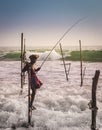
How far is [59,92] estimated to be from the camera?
1084 centimetres

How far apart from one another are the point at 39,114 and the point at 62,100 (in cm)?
206

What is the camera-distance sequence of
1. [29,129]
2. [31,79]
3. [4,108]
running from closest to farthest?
[29,129] < [31,79] < [4,108]

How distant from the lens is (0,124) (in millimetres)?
6141

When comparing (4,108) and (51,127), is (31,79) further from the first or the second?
(4,108)

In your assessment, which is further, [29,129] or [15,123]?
[15,123]

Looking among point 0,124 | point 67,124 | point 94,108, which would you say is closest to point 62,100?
point 67,124

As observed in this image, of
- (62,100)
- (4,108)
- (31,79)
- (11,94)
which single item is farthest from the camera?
(11,94)

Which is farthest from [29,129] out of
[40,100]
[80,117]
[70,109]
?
[40,100]

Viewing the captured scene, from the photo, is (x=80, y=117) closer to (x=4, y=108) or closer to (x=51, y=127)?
(x=51, y=127)

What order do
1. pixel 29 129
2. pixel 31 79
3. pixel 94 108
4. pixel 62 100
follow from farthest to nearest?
pixel 62 100, pixel 31 79, pixel 29 129, pixel 94 108

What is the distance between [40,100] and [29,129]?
3.18 m

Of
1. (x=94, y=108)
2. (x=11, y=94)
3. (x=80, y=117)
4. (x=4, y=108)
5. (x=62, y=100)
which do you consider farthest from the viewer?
(x=11, y=94)

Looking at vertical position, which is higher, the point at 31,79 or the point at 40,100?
the point at 31,79

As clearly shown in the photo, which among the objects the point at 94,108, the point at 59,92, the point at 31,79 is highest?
the point at 31,79
